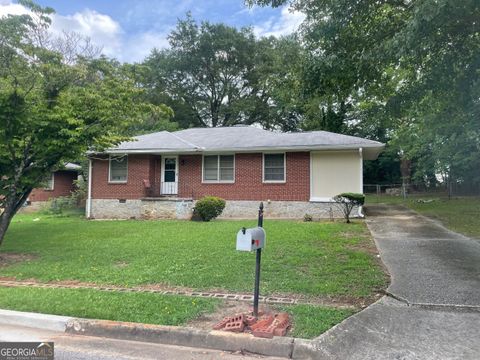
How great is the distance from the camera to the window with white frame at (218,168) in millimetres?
17828

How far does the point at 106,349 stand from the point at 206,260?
3734mm

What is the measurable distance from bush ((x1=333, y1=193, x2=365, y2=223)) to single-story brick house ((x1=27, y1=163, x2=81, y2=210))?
1650 centimetres

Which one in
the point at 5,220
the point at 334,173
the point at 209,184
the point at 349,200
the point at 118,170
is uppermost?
the point at 118,170

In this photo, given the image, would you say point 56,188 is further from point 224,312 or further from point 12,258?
point 224,312

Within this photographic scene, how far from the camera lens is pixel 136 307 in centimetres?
512

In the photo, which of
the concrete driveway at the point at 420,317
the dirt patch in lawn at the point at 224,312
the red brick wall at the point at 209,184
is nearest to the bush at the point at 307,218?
the red brick wall at the point at 209,184

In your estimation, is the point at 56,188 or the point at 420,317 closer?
the point at 420,317

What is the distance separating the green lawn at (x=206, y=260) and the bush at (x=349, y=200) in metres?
2.43

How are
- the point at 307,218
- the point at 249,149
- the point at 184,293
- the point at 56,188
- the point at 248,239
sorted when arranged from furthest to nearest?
the point at 56,188
the point at 249,149
the point at 307,218
the point at 184,293
the point at 248,239

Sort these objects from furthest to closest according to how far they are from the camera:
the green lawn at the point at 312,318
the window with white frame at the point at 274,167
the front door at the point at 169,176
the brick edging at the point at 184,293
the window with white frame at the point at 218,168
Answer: the front door at the point at 169,176
the window with white frame at the point at 218,168
the window with white frame at the point at 274,167
the brick edging at the point at 184,293
the green lawn at the point at 312,318

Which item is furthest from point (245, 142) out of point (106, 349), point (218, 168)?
point (106, 349)

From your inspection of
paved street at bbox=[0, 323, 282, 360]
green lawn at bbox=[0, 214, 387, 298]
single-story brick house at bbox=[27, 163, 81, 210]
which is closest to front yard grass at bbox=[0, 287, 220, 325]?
paved street at bbox=[0, 323, 282, 360]

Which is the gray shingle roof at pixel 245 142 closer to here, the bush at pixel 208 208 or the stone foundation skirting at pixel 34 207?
the bush at pixel 208 208

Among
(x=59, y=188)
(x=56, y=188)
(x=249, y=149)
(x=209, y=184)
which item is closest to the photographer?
(x=249, y=149)
